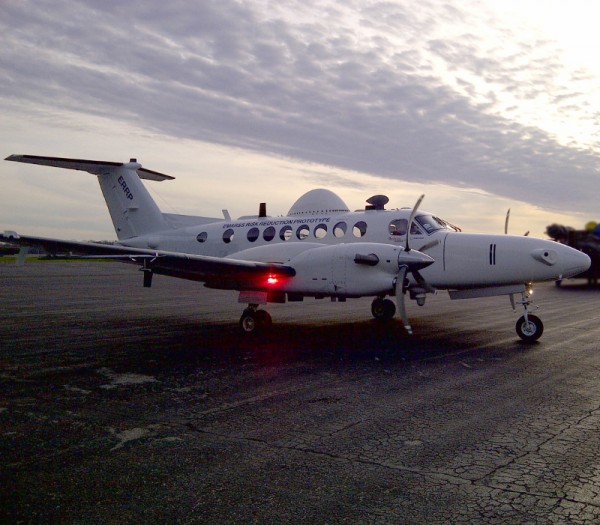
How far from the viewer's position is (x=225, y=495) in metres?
4.18

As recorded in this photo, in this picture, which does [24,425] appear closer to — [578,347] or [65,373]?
[65,373]

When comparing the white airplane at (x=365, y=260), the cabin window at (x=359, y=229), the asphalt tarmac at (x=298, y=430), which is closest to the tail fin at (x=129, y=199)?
the white airplane at (x=365, y=260)

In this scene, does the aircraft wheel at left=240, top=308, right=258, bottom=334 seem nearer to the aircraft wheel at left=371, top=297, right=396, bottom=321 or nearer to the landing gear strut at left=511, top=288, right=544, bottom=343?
the aircraft wheel at left=371, top=297, right=396, bottom=321

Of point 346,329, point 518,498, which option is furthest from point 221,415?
point 346,329

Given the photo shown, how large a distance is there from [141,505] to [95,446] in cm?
151

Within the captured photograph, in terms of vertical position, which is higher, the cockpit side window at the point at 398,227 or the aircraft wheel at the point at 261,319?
the cockpit side window at the point at 398,227

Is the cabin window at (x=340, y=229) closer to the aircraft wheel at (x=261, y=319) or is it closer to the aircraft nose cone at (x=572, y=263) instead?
the aircraft wheel at (x=261, y=319)

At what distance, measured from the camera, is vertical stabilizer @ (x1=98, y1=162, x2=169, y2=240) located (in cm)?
1842

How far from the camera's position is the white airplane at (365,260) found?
12.0 meters

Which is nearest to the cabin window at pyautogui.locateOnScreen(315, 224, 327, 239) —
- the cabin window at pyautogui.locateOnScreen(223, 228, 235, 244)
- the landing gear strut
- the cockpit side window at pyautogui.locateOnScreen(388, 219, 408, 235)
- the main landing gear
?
the cockpit side window at pyautogui.locateOnScreen(388, 219, 408, 235)

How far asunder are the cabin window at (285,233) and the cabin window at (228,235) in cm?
187

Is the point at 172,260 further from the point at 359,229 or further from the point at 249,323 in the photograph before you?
the point at 359,229

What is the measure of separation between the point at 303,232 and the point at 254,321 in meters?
3.06

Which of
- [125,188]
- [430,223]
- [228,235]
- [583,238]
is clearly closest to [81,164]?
[125,188]
